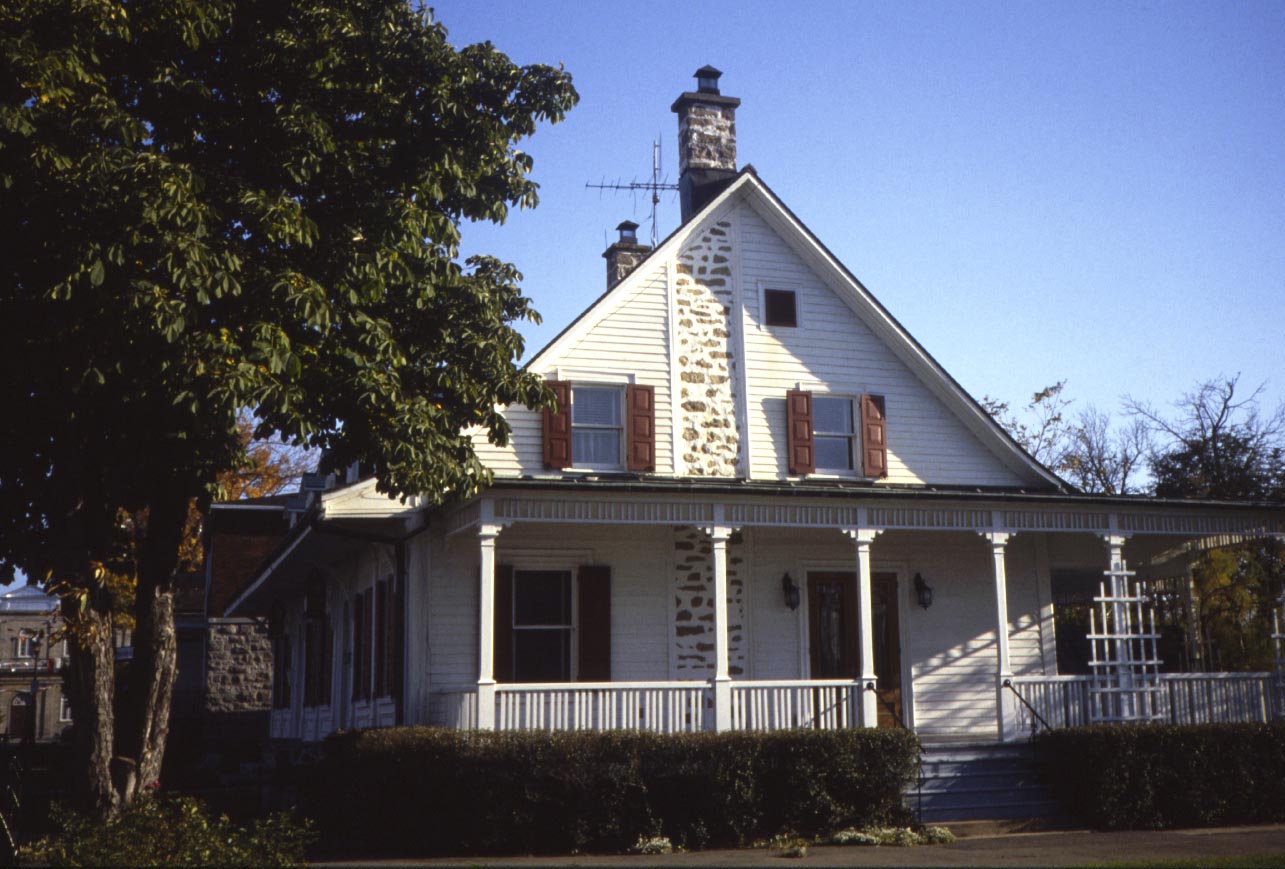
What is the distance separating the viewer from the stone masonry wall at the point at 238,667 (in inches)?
1203

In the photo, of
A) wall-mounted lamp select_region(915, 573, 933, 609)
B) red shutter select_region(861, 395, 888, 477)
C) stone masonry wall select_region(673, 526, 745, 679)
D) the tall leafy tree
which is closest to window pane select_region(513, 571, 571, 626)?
stone masonry wall select_region(673, 526, 745, 679)

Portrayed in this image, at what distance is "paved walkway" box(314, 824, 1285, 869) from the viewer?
11938mm

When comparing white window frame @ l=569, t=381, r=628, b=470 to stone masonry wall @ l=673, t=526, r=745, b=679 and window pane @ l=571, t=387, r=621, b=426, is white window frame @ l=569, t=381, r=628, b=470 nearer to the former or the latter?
window pane @ l=571, t=387, r=621, b=426

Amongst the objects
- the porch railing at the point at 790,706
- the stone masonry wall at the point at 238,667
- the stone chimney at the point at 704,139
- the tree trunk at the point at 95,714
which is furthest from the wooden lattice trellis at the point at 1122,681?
the stone masonry wall at the point at 238,667

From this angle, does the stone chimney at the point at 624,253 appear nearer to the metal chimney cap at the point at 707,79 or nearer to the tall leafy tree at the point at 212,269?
the metal chimney cap at the point at 707,79

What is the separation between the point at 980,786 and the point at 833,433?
5.76m

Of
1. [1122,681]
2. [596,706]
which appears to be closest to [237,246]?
[596,706]

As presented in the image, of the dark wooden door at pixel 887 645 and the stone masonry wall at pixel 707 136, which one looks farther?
the stone masonry wall at pixel 707 136

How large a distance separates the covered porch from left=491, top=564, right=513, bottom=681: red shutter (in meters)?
0.03

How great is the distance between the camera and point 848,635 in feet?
60.2

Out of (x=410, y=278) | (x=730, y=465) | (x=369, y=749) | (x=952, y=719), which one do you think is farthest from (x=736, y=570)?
(x=410, y=278)

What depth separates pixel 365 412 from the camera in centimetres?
1257

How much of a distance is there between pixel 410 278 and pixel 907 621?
30.3ft

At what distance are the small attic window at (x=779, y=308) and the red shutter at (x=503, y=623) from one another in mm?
5401
